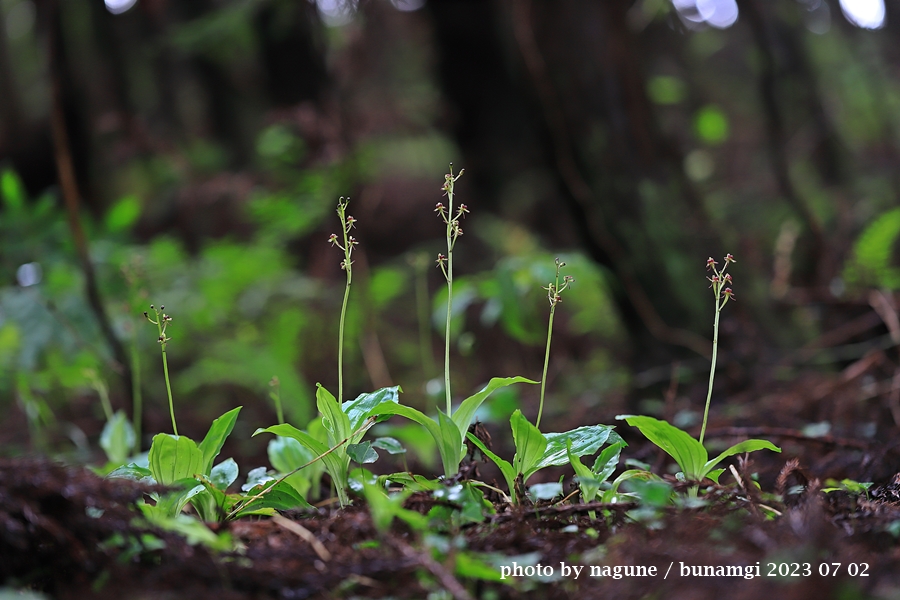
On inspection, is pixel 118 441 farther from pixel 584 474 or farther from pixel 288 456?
pixel 584 474

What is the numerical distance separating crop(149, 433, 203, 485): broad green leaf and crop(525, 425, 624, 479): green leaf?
80 cm

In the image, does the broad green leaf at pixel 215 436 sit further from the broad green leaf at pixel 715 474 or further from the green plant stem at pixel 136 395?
the broad green leaf at pixel 715 474

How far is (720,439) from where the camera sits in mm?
2160

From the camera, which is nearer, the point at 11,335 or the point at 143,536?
the point at 143,536

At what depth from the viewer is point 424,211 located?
738cm

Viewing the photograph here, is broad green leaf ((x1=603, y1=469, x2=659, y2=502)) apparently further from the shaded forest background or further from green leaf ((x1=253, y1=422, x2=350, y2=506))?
the shaded forest background

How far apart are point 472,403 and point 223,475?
26.2 inches

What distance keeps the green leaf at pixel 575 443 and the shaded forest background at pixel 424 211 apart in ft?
3.60

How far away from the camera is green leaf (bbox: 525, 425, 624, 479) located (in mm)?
1450

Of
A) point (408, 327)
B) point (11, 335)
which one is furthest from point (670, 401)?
point (408, 327)

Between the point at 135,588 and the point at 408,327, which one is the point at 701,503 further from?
the point at 408,327

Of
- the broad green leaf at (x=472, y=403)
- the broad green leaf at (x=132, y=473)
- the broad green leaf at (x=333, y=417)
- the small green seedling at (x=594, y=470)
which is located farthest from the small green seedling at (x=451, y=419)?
the broad green leaf at (x=132, y=473)

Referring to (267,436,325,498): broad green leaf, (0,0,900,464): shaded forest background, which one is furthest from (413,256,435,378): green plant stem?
(267,436,325,498): broad green leaf

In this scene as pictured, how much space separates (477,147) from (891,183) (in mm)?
3758
